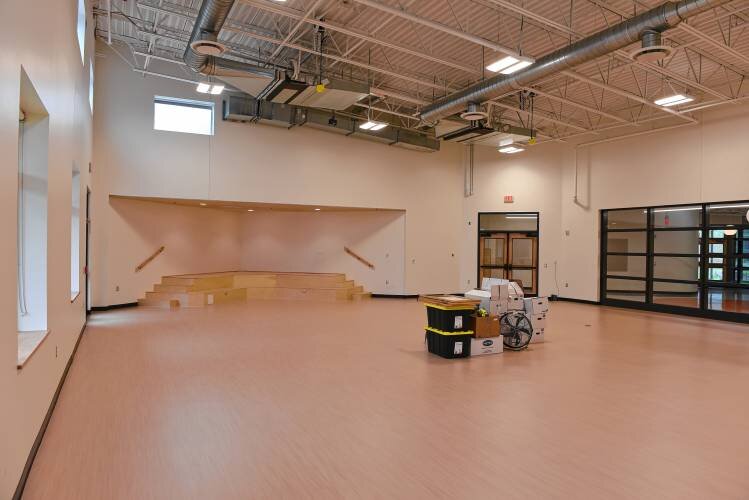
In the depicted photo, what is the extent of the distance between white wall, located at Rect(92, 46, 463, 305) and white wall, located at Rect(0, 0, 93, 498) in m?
4.45

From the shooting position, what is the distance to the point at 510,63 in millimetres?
6699

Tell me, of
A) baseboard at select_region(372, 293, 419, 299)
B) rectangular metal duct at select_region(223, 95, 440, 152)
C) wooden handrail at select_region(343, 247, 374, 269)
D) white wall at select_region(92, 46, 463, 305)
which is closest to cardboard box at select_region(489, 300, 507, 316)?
white wall at select_region(92, 46, 463, 305)

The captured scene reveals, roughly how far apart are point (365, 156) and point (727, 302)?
901cm

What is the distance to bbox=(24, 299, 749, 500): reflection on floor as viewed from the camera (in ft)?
10.0

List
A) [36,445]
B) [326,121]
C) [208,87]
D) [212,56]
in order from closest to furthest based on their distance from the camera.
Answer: [36,445] < [212,56] < [208,87] < [326,121]

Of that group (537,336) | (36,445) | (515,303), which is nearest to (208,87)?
(515,303)

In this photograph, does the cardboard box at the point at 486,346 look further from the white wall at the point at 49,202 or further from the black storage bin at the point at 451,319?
the white wall at the point at 49,202

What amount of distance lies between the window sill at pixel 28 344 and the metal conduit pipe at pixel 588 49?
23.1 ft

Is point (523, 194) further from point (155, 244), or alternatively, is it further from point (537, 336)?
point (155, 244)

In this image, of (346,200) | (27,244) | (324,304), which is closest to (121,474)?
(27,244)

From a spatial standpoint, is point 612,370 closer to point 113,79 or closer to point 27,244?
point 27,244

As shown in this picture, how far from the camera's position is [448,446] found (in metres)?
3.62

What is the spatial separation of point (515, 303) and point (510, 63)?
344cm

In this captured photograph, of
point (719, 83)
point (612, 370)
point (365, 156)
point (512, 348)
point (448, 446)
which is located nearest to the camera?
point (448, 446)
